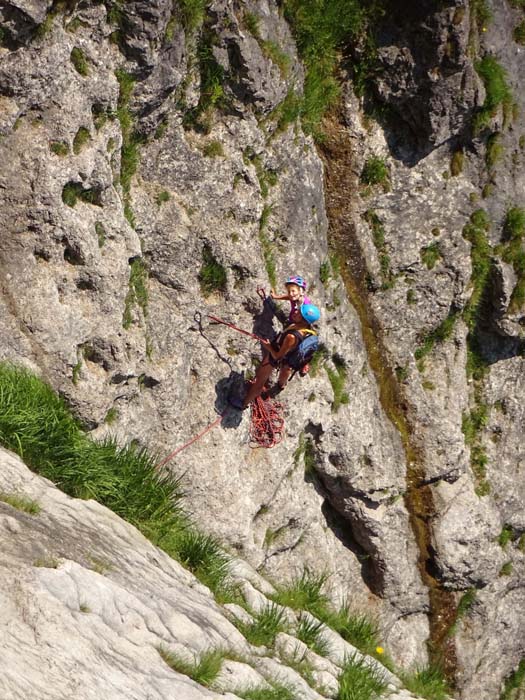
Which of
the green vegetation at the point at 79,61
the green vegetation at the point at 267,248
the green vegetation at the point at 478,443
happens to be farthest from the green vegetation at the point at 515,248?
the green vegetation at the point at 79,61

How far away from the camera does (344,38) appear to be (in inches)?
572

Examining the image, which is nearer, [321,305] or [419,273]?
[321,305]

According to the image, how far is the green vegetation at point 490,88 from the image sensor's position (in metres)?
15.1

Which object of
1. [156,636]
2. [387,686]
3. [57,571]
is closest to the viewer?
[57,571]

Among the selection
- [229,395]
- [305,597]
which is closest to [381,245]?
[229,395]

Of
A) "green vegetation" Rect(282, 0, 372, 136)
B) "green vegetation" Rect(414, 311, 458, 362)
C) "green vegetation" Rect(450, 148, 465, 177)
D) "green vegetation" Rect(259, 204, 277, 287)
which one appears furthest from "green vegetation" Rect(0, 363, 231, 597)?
"green vegetation" Rect(450, 148, 465, 177)

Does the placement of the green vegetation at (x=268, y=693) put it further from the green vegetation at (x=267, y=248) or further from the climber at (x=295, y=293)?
the green vegetation at (x=267, y=248)

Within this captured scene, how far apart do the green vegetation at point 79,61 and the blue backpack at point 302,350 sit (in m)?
4.46

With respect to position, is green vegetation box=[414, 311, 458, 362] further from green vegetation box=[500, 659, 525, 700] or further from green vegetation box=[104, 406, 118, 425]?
green vegetation box=[500, 659, 525, 700]

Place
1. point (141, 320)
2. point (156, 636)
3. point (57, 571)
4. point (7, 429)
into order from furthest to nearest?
point (141, 320) < point (7, 429) < point (156, 636) < point (57, 571)

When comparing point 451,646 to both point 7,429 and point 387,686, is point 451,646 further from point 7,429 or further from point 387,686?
point 7,429

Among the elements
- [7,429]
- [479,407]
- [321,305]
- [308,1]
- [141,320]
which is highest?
[308,1]

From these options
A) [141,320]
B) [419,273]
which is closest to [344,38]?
[419,273]

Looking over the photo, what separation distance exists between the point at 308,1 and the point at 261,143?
2.78 m
